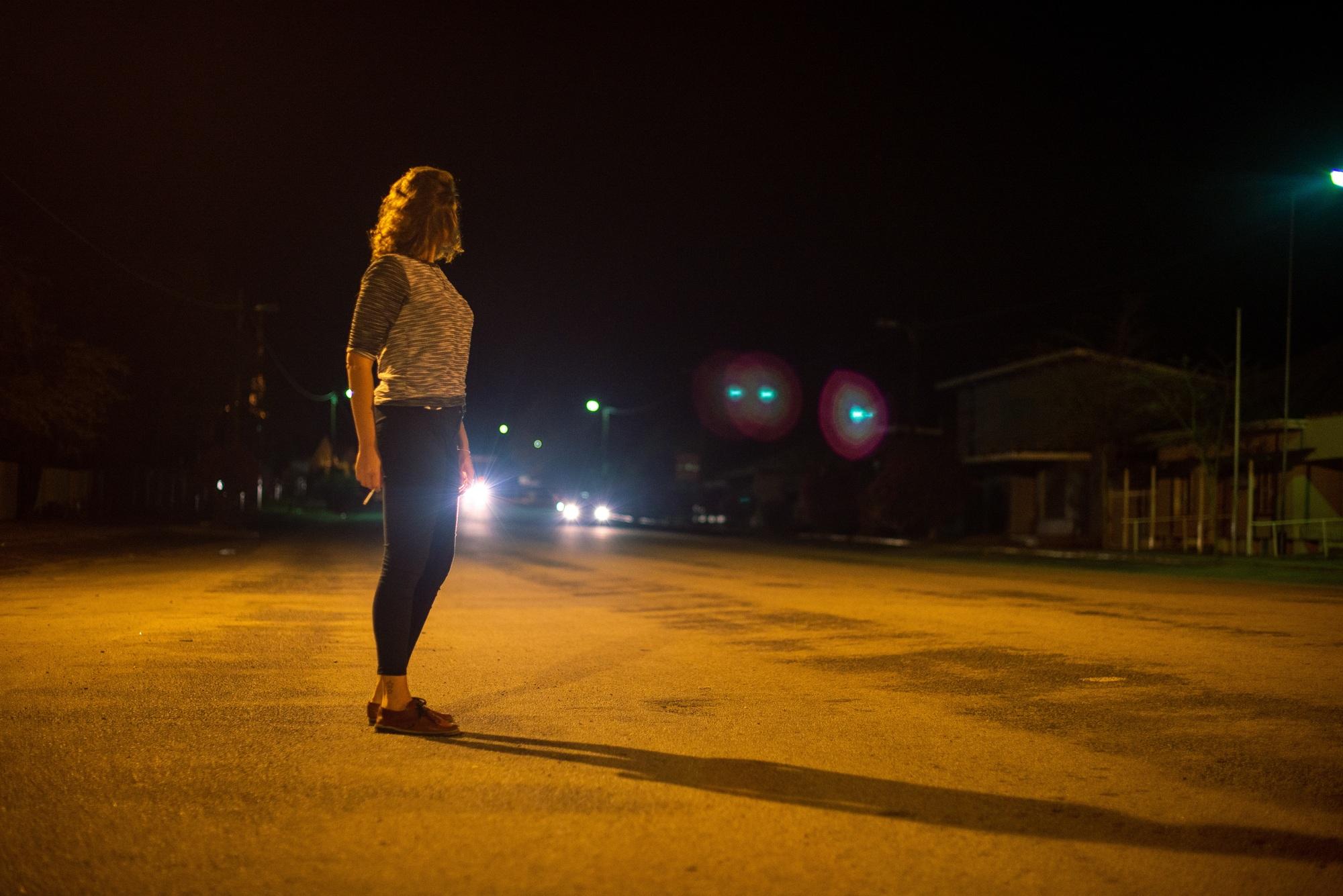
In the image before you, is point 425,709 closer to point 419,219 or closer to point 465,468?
point 465,468

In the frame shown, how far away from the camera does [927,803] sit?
392 centimetres

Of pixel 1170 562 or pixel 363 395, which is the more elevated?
pixel 363 395

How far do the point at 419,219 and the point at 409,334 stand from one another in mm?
503

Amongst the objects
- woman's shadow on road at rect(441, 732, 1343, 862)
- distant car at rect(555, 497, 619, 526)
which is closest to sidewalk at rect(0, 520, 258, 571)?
woman's shadow on road at rect(441, 732, 1343, 862)

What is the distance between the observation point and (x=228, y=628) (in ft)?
28.5

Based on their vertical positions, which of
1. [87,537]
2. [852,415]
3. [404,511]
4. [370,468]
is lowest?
[87,537]

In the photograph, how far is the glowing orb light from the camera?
6594cm

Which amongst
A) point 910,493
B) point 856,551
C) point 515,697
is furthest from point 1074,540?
point 515,697

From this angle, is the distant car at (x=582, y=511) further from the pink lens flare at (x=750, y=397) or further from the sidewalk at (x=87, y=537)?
the sidewalk at (x=87, y=537)

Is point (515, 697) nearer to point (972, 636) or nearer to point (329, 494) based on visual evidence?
point (972, 636)

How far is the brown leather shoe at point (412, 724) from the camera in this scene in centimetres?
473

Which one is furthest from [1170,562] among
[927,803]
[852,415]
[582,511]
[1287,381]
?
[852,415]

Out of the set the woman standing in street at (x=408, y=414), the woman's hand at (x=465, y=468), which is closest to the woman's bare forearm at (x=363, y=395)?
the woman standing in street at (x=408, y=414)

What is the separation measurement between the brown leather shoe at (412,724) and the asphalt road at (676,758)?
50 millimetres
